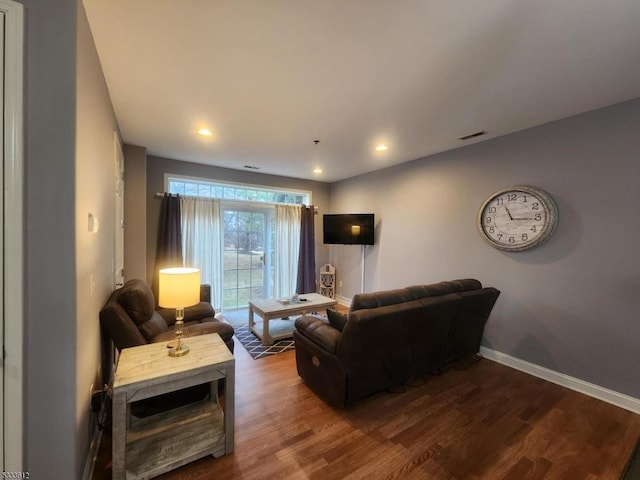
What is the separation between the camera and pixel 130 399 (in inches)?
56.7

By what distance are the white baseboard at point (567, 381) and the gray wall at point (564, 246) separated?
5 centimetres

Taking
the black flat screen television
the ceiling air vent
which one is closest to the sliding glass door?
the black flat screen television

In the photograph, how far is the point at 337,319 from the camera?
2.33 m

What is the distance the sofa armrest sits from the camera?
2170mm

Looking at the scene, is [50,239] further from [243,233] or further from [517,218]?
[517,218]

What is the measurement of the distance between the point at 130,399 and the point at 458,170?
13.0ft

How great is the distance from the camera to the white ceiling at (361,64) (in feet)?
4.54

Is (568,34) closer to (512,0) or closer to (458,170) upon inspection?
(512,0)

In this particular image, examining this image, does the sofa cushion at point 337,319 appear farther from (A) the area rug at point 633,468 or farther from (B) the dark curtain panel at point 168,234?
(B) the dark curtain panel at point 168,234

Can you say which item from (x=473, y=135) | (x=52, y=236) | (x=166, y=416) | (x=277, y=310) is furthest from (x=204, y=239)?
(x=473, y=135)

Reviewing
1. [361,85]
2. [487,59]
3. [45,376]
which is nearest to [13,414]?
[45,376]

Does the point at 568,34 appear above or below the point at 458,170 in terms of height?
above

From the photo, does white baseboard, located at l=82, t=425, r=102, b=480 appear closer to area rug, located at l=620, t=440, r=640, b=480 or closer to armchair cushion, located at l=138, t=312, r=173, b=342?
armchair cushion, located at l=138, t=312, r=173, b=342

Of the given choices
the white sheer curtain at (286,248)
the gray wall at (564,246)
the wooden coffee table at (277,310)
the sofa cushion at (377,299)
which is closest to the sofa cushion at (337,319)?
the sofa cushion at (377,299)
